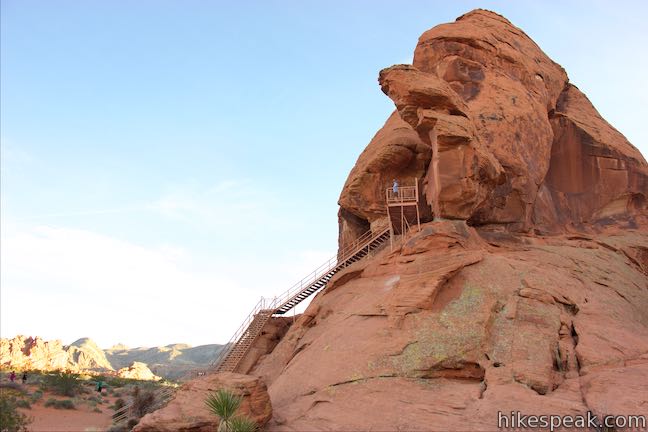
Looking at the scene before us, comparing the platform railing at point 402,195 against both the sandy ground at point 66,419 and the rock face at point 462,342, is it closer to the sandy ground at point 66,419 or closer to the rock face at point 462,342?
the rock face at point 462,342

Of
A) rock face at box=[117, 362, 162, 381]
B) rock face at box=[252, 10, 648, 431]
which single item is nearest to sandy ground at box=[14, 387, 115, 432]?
rock face at box=[252, 10, 648, 431]

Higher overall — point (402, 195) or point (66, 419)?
point (402, 195)

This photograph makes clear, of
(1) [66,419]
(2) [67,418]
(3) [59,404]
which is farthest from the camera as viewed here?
(3) [59,404]

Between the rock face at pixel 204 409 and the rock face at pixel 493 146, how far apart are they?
11.9m

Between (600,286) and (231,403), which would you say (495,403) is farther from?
(600,286)

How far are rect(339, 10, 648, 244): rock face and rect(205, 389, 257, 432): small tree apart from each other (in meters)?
12.7

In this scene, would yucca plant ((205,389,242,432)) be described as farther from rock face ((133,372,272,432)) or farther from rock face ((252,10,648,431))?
rock face ((252,10,648,431))

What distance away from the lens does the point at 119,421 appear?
2473cm

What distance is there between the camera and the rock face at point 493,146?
22125mm

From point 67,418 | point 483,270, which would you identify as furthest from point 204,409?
point 67,418

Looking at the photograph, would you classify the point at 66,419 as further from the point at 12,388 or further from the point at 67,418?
the point at 12,388

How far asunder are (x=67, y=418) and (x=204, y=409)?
19.1m

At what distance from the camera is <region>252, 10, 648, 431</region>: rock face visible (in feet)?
43.9

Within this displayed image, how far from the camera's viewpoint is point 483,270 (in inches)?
721
